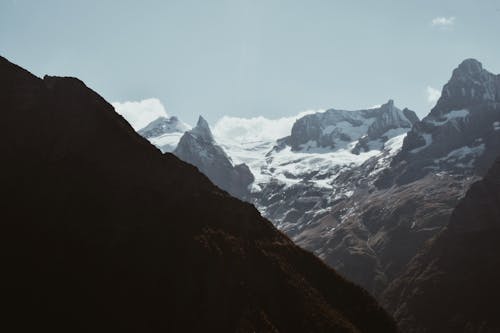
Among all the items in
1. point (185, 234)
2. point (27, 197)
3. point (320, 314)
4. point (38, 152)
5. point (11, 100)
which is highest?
point (11, 100)

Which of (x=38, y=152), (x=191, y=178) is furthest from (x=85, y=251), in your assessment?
(x=191, y=178)

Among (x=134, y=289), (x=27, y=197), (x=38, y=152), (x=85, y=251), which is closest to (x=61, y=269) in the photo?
(x=85, y=251)

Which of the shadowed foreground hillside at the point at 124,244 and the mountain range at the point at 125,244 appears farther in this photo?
the mountain range at the point at 125,244

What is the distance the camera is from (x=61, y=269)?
89688mm

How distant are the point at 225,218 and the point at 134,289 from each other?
29.6m

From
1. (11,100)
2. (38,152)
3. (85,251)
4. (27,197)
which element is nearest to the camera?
(85,251)

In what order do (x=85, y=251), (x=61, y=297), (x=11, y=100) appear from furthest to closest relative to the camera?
(x=11, y=100) → (x=85, y=251) → (x=61, y=297)

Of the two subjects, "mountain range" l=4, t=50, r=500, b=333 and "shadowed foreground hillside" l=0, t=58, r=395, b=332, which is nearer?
"shadowed foreground hillside" l=0, t=58, r=395, b=332

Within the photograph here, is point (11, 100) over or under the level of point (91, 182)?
over

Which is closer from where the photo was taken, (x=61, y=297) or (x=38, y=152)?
(x=61, y=297)

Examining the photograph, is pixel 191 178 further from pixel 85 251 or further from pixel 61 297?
pixel 61 297

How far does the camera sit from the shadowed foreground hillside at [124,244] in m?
Answer: 87.0

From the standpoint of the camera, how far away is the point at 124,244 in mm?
97500

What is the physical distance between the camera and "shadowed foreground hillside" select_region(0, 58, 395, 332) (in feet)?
285
